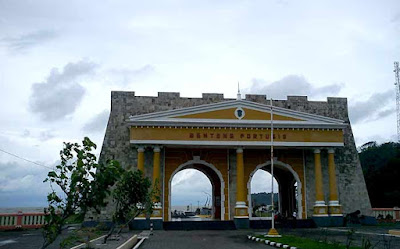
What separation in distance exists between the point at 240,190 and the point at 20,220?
39.5 feet

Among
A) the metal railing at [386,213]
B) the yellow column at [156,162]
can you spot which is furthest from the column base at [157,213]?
the metal railing at [386,213]

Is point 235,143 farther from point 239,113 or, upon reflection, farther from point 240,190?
point 240,190

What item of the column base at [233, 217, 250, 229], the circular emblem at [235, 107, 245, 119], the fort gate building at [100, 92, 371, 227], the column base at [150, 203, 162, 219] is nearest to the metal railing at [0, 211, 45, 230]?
the fort gate building at [100, 92, 371, 227]

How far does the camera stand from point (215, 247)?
12.7m

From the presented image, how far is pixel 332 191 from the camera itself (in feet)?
76.0

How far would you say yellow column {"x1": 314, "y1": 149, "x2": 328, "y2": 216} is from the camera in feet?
74.7

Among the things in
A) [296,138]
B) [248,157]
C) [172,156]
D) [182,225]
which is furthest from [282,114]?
[182,225]

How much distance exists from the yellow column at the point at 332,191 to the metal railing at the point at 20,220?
15.6 m

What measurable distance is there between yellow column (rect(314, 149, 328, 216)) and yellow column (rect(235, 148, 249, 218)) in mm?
4094

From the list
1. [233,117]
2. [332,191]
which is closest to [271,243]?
[233,117]

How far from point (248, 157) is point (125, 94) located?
827cm

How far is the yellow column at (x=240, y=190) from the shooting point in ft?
72.6

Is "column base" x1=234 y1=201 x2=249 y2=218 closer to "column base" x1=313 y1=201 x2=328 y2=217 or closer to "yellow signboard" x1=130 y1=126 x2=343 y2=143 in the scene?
"yellow signboard" x1=130 y1=126 x2=343 y2=143

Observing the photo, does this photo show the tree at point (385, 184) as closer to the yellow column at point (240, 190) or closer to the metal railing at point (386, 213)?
the metal railing at point (386, 213)
